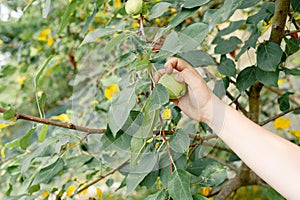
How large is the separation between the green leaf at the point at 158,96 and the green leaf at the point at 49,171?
312 mm

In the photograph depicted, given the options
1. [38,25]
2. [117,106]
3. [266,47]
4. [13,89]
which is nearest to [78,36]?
[38,25]

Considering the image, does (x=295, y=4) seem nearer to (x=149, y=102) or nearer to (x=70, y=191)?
(x=149, y=102)

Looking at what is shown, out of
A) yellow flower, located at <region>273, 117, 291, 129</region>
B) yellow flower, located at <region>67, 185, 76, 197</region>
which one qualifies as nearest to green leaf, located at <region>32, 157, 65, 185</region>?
yellow flower, located at <region>67, 185, 76, 197</region>

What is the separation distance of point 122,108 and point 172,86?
0.09m

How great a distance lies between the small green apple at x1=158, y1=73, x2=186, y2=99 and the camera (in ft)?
2.16

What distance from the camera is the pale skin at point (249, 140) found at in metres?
0.70

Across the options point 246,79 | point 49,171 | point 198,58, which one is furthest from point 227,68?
point 49,171

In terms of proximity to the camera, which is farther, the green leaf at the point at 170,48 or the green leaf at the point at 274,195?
the green leaf at the point at 274,195

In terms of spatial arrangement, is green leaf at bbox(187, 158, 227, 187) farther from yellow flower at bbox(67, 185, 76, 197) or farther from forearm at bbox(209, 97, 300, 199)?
yellow flower at bbox(67, 185, 76, 197)

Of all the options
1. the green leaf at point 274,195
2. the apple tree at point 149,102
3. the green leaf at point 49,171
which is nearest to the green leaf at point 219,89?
the apple tree at point 149,102

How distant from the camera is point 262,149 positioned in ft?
2.35

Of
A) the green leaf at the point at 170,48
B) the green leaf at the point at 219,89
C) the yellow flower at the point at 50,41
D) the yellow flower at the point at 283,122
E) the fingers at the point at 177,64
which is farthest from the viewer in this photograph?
the yellow flower at the point at 50,41

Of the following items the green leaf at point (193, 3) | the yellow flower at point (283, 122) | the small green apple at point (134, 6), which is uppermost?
the green leaf at point (193, 3)

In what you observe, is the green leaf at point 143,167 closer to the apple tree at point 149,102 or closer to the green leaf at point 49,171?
the apple tree at point 149,102
